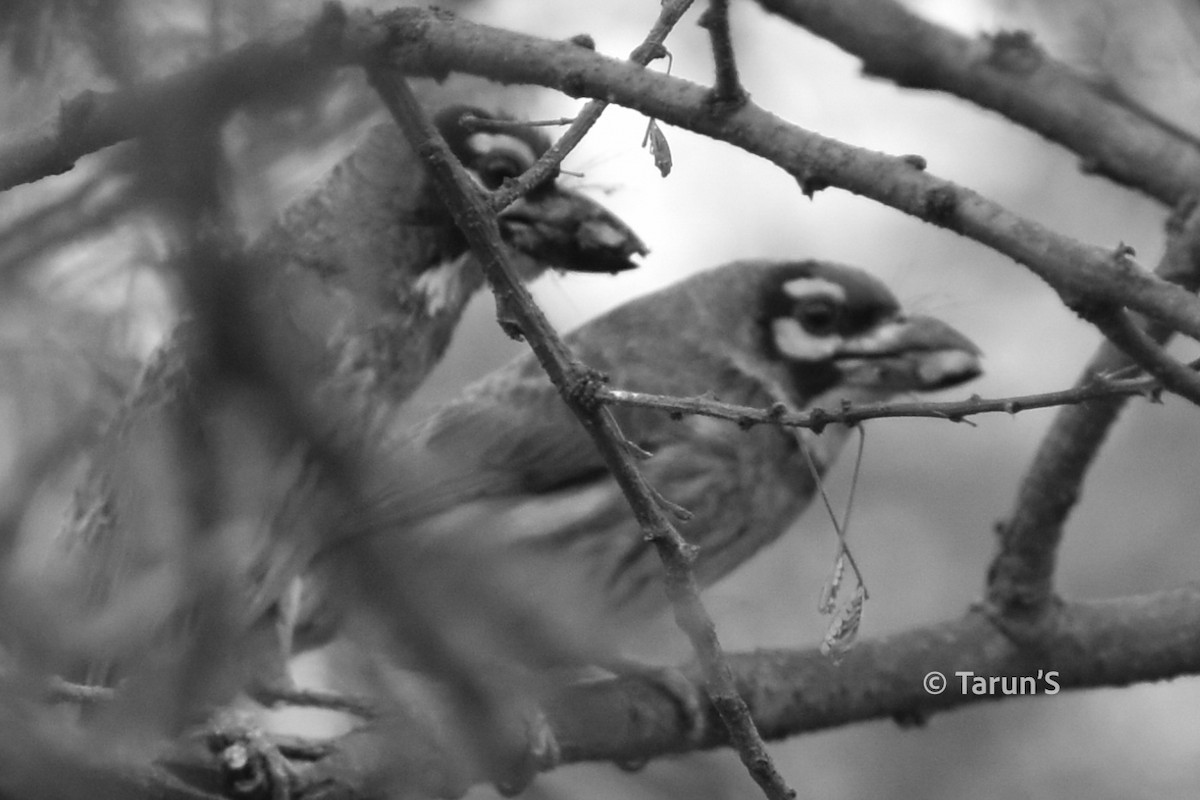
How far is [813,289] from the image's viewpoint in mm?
5996

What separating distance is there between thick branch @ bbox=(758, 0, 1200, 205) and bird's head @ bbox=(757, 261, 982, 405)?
1531 mm

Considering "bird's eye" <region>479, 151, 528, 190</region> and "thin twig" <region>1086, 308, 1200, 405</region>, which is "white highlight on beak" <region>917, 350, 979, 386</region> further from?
"thin twig" <region>1086, 308, 1200, 405</region>

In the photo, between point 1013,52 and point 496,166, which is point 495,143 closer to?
point 496,166

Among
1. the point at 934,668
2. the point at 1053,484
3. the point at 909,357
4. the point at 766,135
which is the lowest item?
the point at 766,135

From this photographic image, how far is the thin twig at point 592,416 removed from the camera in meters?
2.58

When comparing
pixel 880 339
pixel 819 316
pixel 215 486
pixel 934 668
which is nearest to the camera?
pixel 215 486

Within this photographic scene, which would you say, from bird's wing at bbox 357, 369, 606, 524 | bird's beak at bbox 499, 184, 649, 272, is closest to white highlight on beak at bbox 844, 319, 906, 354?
bird's wing at bbox 357, 369, 606, 524

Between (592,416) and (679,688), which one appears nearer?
(592,416)

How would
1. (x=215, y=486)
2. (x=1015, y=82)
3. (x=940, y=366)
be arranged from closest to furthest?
(x=215, y=486)
(x=1015, y=82)
(x=940, y=366)

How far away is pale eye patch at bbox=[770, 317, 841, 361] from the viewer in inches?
233

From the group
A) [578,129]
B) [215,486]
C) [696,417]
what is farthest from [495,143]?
[215,486]

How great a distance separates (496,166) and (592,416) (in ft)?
7.87

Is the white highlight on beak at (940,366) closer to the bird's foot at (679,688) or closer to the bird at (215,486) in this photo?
Answer: the bird's foot at (679,688)

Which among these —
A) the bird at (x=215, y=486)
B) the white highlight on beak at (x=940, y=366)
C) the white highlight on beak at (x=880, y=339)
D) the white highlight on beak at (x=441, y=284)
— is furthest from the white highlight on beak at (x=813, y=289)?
the bird at (x=215, y=486)
